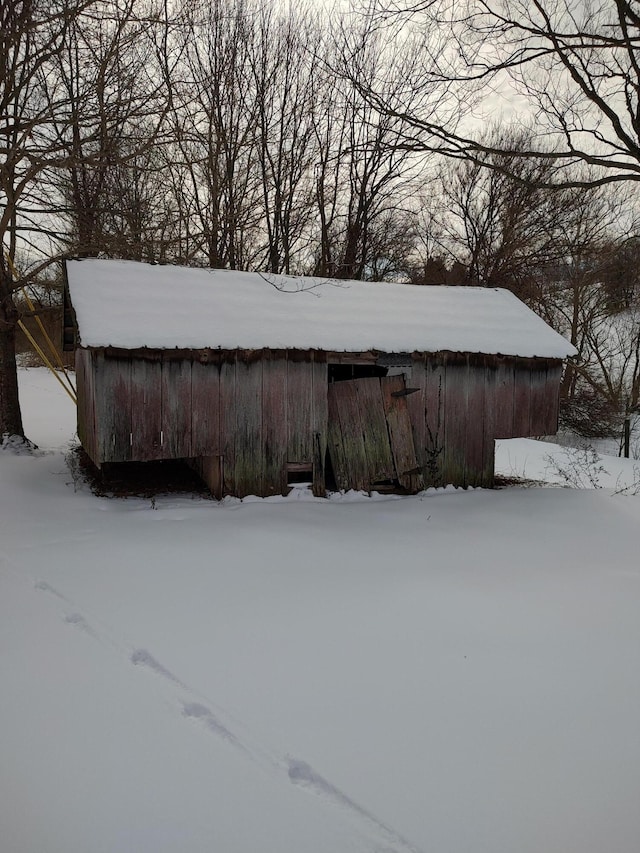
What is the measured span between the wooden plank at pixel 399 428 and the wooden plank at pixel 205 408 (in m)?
2.73

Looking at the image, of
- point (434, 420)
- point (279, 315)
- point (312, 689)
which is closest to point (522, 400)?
point (434, 420)

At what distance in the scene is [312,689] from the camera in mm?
3916

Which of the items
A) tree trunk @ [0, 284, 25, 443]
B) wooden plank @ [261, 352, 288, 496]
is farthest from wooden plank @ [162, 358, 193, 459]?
tree trunk @ [0, 284, 25, 443]

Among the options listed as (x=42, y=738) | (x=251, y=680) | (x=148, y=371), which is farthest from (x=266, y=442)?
(x=42, y=738)

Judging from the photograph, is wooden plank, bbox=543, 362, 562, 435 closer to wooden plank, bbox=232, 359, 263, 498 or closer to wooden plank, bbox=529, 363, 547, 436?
wooden plank, bbox=529, 363, 547, 436

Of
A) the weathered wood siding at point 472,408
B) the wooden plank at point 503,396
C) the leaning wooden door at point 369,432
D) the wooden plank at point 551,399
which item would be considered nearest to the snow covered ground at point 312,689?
the leaning wooden door at point 369,432

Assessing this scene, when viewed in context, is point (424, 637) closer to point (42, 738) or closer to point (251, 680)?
point (251, 680)

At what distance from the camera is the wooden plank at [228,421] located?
8422 mm

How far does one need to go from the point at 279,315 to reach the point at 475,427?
3836mm

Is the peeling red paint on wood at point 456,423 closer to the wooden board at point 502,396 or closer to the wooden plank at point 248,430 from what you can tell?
the wooden board at point 502,396

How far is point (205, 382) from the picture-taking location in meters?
8.30

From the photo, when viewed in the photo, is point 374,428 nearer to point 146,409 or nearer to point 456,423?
point 456,423

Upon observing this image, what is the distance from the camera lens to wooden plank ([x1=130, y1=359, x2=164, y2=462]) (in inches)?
311

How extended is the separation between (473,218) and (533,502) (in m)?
18.6
